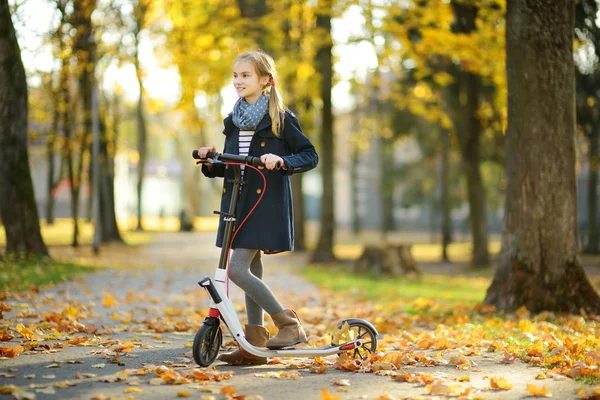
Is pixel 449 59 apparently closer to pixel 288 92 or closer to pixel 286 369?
pixel 288 92

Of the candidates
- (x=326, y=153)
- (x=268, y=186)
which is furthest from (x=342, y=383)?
(x=326, y=153)

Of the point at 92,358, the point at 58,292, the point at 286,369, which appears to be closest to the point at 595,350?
the point at 286,369

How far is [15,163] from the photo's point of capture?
44.1 feet

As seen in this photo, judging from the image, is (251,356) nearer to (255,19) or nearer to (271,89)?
(271,89)

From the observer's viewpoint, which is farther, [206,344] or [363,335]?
[363,335]

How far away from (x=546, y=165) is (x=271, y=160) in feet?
14.3

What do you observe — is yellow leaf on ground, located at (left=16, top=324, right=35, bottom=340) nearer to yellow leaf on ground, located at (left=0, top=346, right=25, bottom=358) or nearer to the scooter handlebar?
yellow leaf on ground, located at (left=0, top=346, right=25, bottom=358)

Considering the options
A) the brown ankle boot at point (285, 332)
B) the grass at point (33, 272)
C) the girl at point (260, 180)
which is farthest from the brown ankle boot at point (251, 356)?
the grass at point (33, 272)

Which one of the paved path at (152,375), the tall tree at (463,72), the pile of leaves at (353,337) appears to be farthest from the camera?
the tall tree at (463,72)

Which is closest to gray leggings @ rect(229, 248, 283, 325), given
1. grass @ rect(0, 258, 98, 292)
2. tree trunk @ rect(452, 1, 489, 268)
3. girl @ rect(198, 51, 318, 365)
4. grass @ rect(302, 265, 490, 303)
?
girl @ rect(198, 51, 318, 365)

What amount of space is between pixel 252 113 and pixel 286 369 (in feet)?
5.44

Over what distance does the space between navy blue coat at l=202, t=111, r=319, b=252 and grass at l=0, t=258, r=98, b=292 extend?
17.2ft

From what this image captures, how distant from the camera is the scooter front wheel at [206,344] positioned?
15.7 ft

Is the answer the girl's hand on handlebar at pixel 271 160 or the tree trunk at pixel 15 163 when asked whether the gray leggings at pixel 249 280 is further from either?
the tree trunk at pixel 15 163
